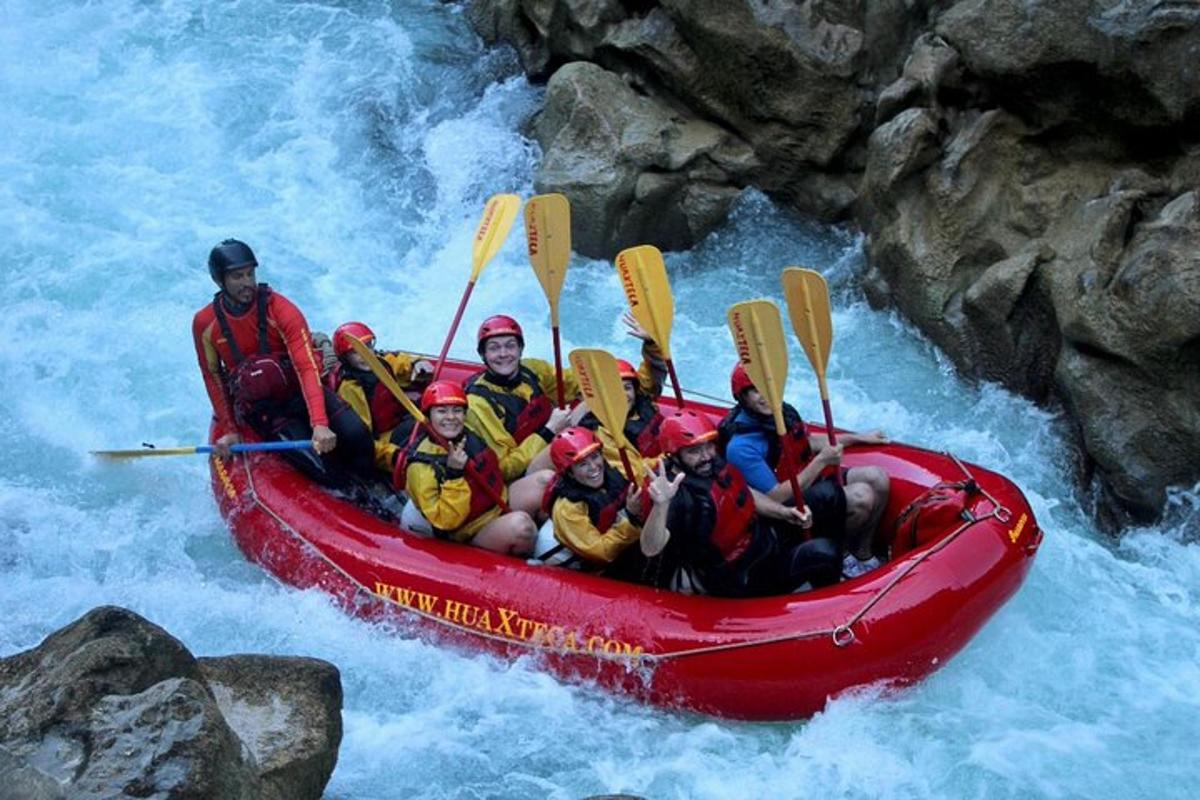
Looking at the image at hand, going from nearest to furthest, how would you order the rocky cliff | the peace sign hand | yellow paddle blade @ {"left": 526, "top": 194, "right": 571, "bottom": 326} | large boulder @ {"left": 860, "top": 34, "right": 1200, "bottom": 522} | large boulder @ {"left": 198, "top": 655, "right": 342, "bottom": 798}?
large boulder @ {"left": 198, "top": 655, "right": 342, "bottom": 798} < the peace sign hand < large boulder @ {"left": 860, "top": 34, "right": 1200, "bottom": 522} < the rocky cliff < yellow paddle blade @ {"left": 526, "top": 194, "right": 571, "bottom": 326}

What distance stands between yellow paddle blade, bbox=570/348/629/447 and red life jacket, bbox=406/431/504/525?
1.38ft

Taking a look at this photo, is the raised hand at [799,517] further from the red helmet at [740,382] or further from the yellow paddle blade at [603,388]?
the yellow paddle blade at [603,388]

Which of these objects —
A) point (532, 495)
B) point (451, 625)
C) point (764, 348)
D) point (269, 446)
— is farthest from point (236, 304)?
point (764, 348)

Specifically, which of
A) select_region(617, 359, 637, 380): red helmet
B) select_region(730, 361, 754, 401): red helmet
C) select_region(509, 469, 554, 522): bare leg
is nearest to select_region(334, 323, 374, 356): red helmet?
select_region(509, 469, 554, 522): bare leg

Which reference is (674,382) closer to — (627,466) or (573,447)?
(627,466)

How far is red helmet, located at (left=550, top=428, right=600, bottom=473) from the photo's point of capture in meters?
4.52

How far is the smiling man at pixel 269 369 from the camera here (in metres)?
5.10

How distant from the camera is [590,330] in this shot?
753 cm

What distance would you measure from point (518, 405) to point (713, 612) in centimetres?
121

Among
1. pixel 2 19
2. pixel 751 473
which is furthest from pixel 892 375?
pixel 2 19

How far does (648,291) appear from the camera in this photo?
5.33 meters

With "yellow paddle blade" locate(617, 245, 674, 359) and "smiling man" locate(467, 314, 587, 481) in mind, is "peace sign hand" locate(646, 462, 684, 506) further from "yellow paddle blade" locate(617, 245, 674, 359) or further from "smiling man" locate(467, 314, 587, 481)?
"yellow paddle blade" locate(617, 245, 674, 359)

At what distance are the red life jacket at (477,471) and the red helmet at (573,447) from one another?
34 cm

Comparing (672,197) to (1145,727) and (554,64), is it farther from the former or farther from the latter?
(1145,727)
